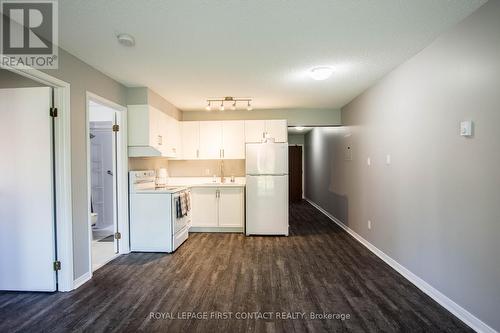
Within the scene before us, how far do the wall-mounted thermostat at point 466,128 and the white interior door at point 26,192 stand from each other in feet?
11.8

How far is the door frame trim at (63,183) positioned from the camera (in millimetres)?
2541

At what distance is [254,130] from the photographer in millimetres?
4957

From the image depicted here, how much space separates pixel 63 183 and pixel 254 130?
10.4ft

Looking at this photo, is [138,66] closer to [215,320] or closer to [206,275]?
[206,275]

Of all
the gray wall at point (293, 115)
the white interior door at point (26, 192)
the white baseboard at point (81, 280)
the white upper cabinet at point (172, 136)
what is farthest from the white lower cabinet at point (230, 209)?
the white interior door at point (26, 192)

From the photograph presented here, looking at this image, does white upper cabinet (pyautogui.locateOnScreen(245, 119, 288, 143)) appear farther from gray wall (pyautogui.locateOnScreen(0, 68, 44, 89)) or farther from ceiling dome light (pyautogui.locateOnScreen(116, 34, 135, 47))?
gray wall (pyautogui.locateOnScreen(0, 68, 44, 89))

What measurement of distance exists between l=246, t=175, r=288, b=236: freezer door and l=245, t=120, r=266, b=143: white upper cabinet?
81 centimetres

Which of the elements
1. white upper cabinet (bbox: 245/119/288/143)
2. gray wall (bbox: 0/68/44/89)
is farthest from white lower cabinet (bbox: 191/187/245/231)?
gray wall (bbox: 0/68/44/89)

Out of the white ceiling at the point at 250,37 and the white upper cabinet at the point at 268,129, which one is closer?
the white ceiling at the point at 250,37

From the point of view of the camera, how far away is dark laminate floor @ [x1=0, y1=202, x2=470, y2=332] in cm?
205

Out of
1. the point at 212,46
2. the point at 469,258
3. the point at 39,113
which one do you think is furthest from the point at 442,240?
the point at 39,113

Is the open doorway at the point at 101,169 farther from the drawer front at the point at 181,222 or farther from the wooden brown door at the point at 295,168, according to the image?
the wooden brown door at the point at 295,168

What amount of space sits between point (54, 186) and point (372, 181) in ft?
12.5

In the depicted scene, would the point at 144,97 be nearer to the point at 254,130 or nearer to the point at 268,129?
the point at 254,130
